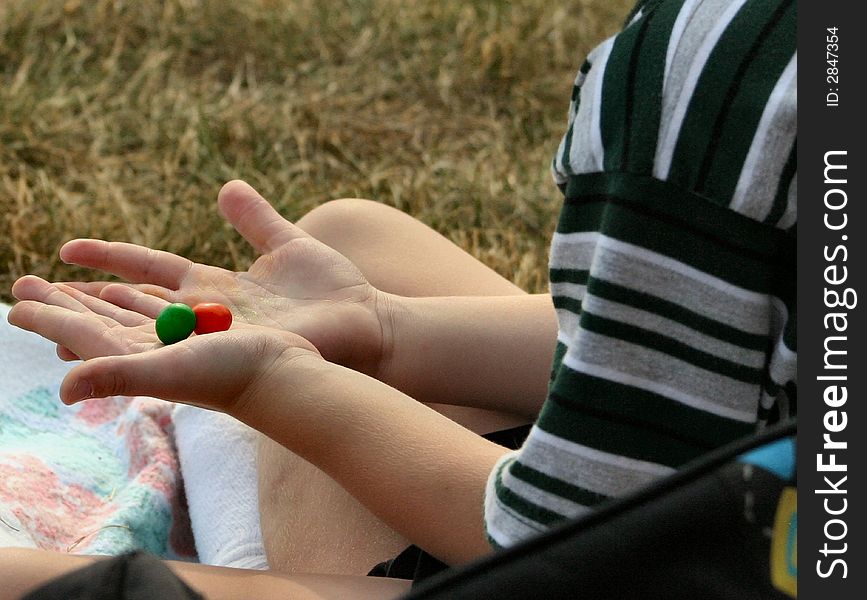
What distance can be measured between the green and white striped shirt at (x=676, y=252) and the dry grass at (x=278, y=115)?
2.83 ft

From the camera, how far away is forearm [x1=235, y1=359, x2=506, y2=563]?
79 centimetres

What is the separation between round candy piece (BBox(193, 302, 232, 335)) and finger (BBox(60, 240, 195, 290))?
3.9 inches

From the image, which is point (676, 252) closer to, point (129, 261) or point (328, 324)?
point (328, 324)

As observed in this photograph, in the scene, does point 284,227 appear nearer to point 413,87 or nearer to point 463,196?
point 463,196

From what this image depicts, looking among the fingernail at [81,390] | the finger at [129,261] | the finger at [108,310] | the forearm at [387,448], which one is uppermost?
the finger at [129,261]

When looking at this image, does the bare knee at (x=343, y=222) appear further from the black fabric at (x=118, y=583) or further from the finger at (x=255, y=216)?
the black fabric at (x=118, y=583)

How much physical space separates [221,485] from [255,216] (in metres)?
0.25

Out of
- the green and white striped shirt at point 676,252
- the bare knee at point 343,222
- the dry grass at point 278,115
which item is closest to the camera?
the green and white striped shirt at point 676,252

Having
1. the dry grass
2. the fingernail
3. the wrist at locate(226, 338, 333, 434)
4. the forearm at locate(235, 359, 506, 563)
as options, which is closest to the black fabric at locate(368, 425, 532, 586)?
the forearm at locate(235, 359, 506, 563)

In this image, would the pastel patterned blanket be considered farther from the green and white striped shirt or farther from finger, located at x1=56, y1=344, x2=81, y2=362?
the green and white striped shirt

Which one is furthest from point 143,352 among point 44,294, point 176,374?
point 44,294

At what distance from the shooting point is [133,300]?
962mm

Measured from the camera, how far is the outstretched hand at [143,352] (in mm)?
788

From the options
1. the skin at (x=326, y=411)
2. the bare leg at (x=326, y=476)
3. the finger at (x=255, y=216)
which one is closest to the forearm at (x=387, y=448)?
the skin at (x=326, y=411)
